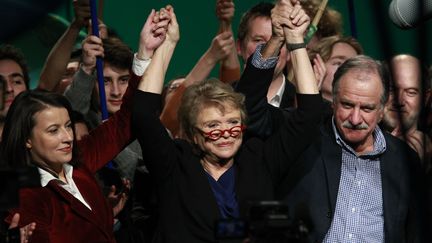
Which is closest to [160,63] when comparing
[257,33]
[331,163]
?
[331,163]

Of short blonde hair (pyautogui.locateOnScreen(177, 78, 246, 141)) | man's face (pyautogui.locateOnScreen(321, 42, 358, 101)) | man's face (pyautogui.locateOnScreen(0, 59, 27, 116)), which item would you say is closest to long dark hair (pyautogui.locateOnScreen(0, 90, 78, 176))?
short blonde hair (pyautogui.locateOnScreen(177, 78, 246, 141))

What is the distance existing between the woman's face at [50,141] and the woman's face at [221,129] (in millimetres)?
518

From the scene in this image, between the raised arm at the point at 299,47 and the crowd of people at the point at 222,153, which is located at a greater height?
the raised arm at the point at 299,47

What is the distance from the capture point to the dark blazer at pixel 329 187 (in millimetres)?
3492

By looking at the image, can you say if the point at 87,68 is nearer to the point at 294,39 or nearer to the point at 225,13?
the point at 225,13

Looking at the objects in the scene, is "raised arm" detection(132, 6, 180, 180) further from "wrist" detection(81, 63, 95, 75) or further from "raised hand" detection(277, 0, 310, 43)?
"wrist" detection(81, 63, 95, 75)

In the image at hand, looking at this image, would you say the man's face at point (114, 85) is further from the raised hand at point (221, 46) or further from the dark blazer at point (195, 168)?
the dark blazer at point (195, 168)

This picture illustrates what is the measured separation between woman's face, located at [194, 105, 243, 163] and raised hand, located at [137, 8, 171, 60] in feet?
1.25

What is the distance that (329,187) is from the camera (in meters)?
3.53

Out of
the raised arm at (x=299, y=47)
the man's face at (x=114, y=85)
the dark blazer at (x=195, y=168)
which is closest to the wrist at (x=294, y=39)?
the raised arm at (x=299, y=47)

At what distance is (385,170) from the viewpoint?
358 cm

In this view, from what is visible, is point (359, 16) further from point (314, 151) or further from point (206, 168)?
point (206, 168)

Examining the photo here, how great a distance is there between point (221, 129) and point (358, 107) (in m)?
0.62

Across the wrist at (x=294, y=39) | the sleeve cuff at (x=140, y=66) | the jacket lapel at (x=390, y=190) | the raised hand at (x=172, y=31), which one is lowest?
the jacket lapel at (x=390, y=190)
